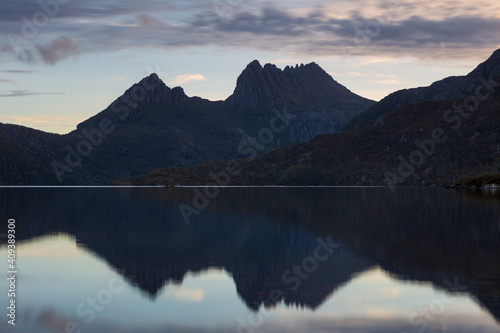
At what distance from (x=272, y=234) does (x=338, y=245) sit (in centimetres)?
1102

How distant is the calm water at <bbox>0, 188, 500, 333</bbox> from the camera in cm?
2381

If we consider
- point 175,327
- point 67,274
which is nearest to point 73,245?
point 67,274

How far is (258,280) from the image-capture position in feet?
109

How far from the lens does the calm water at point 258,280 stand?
23.8m

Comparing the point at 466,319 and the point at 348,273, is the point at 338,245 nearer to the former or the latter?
A: the point at 348,273

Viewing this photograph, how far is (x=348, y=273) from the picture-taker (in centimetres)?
3572

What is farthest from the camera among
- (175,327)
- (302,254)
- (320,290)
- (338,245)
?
(338,245)

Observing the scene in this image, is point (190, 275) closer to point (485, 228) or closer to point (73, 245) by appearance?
point (73, 245)

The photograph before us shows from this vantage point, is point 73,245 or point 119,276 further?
point 73,245

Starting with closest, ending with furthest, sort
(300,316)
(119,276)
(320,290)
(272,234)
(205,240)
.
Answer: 1. (300,316)
2. (320,290)
3. (119,276)
4. (205,240)
5. (272,234)

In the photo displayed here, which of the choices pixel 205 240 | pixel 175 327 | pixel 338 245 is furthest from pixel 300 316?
pixel 205 240
